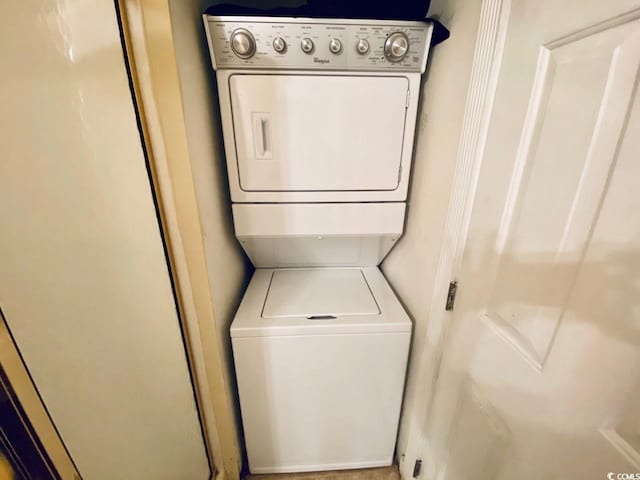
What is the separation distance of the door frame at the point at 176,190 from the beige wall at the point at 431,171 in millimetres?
931

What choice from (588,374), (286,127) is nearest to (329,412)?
(588,374)

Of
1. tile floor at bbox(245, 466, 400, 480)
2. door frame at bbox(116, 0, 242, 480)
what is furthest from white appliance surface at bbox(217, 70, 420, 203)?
tile floor at bbox(245, 466, 400, 480)

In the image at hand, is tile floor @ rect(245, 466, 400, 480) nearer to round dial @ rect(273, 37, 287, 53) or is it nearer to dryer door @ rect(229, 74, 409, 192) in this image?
dryer door @ rect(229, 74, 409, 192)

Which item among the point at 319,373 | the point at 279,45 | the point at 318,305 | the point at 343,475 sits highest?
the point at 279,45

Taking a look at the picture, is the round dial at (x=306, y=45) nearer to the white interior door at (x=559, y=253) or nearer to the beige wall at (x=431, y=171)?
the beige wall at (x=431, y=171)

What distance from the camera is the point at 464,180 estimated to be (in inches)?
35.4

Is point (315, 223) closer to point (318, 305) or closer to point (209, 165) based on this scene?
point (318, 305)

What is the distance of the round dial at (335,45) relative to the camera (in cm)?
99

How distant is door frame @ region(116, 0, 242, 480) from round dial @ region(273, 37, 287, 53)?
0.36 metres

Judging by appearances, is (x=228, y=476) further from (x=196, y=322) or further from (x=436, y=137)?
(x=436, y=137)

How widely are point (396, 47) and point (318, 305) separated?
3.81ft

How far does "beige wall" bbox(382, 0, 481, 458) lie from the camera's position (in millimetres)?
932

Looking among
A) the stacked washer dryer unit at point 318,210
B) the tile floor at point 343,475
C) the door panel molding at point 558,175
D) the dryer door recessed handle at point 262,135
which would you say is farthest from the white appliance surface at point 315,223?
the tile floor at point 343,475

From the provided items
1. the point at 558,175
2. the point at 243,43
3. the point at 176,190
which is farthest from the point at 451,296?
the point at 243,43
